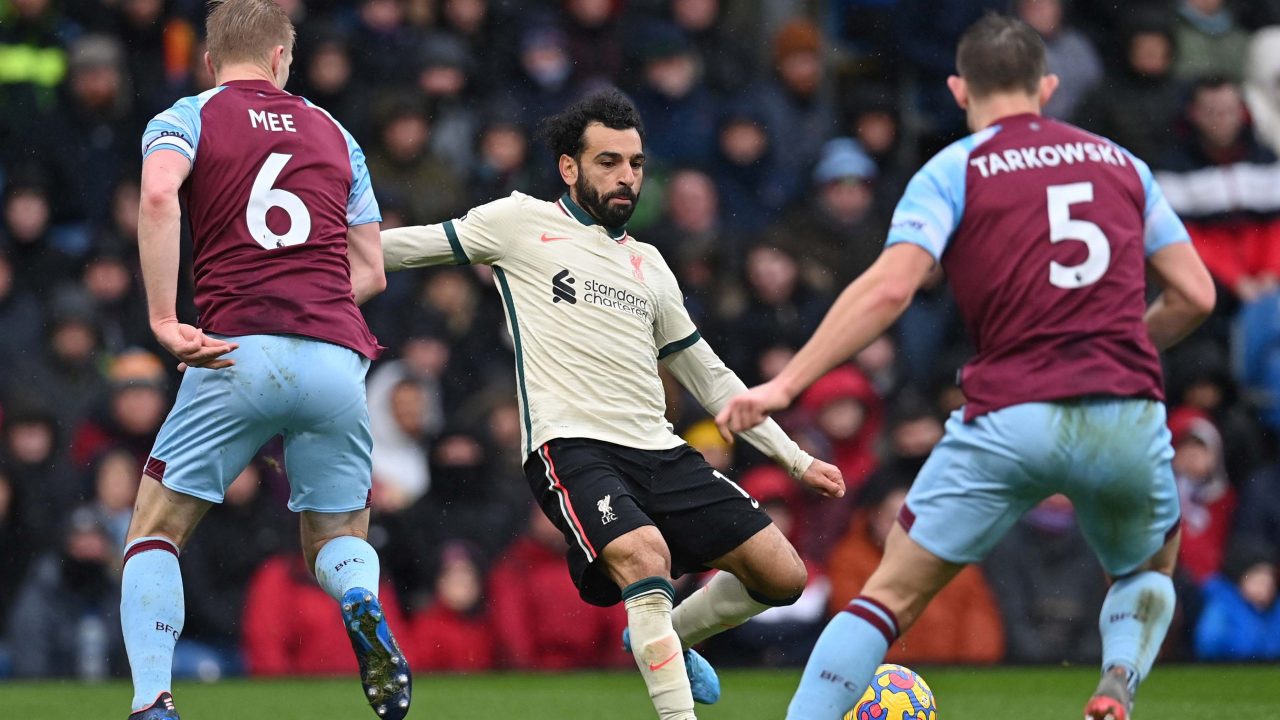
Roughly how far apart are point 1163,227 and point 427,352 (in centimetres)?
682

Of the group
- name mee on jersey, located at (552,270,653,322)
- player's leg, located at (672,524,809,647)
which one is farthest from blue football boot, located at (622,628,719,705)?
name mee on jersey, located at (552,270,653,322)

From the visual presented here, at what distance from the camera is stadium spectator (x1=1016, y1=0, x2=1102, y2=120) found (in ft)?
42.4

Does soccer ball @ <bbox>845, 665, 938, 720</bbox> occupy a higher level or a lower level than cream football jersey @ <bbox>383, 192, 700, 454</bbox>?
lower

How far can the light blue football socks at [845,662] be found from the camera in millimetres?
5387

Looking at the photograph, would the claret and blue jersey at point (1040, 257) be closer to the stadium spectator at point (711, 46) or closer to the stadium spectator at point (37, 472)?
the stadium spectator at point (37, 472)

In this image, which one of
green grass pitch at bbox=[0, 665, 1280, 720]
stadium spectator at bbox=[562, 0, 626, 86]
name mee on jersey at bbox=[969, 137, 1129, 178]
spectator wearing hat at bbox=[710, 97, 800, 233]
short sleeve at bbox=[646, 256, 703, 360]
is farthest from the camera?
stadium spectator at bbox=[562, 0, 626, 86]

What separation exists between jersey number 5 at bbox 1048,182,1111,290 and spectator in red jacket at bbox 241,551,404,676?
6.43 metres

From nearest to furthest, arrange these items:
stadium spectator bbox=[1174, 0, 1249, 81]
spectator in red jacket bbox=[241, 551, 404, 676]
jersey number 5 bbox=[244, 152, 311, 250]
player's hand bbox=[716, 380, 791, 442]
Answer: player's hand bbox=[716, 380, 791, 442] < jersey number 5 bbox=[244, 152, 311, 250] < spectator in red jacket bbox=[241, 551, 404, 676] < stadium spectator bbox=[1174, 0, 1249, 81]

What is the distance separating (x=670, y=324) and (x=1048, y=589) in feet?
15.3

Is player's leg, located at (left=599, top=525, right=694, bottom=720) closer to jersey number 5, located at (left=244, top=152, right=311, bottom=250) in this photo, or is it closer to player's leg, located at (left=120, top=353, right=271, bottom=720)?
player's leg, located at (left=120, top=353, right=271, bottom=720)

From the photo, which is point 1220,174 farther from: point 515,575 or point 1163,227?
point 1163,227

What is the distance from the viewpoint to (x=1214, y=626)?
11117 mm

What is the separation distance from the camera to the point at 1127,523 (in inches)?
218

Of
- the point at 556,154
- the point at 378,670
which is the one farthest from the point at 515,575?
the point at 378,670
